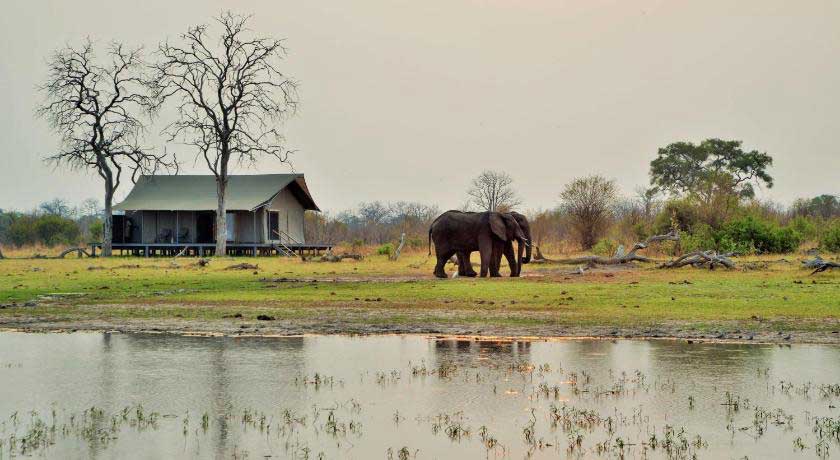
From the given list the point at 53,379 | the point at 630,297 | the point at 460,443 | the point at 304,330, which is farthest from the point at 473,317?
the point at 460,443

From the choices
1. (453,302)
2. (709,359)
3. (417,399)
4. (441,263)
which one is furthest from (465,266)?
(417,399)

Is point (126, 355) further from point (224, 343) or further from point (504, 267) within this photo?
point (504, 267)

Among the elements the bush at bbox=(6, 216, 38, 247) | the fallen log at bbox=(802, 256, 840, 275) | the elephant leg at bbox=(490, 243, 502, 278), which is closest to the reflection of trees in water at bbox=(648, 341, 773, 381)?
the fallen log at bbox=(802, 256, 840, 275)

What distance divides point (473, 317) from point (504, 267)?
64.6 ft

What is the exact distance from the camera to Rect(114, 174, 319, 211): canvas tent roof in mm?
60438

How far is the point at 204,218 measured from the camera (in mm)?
62469

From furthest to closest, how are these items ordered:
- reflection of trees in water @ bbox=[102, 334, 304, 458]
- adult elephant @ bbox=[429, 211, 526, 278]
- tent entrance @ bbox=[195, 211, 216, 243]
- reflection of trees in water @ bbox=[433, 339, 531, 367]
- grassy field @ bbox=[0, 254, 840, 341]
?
tent entrance @ bbox=[195, 211, 216, 243] < adult elephant @ bbox=[429, 211, 526, 278] < grassy field @ bbox=[0, 254, 840, 341] < reflection of trees in water @ bbox=[433, 339, 531, 367] < reflection of trees in water @ bbox=[102, 334, 304, 458]

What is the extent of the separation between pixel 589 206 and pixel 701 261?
20403mm

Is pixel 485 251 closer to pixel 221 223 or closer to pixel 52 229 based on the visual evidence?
pixel 221 223

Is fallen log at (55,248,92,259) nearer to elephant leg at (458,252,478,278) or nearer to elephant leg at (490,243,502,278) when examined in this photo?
elephant leg at (458,252,478,278)

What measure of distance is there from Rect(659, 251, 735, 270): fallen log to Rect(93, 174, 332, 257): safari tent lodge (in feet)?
91.5

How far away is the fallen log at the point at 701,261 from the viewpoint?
114ft

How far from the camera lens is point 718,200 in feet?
165

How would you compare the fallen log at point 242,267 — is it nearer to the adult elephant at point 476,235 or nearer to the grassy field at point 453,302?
the grassy field at point 453,302
